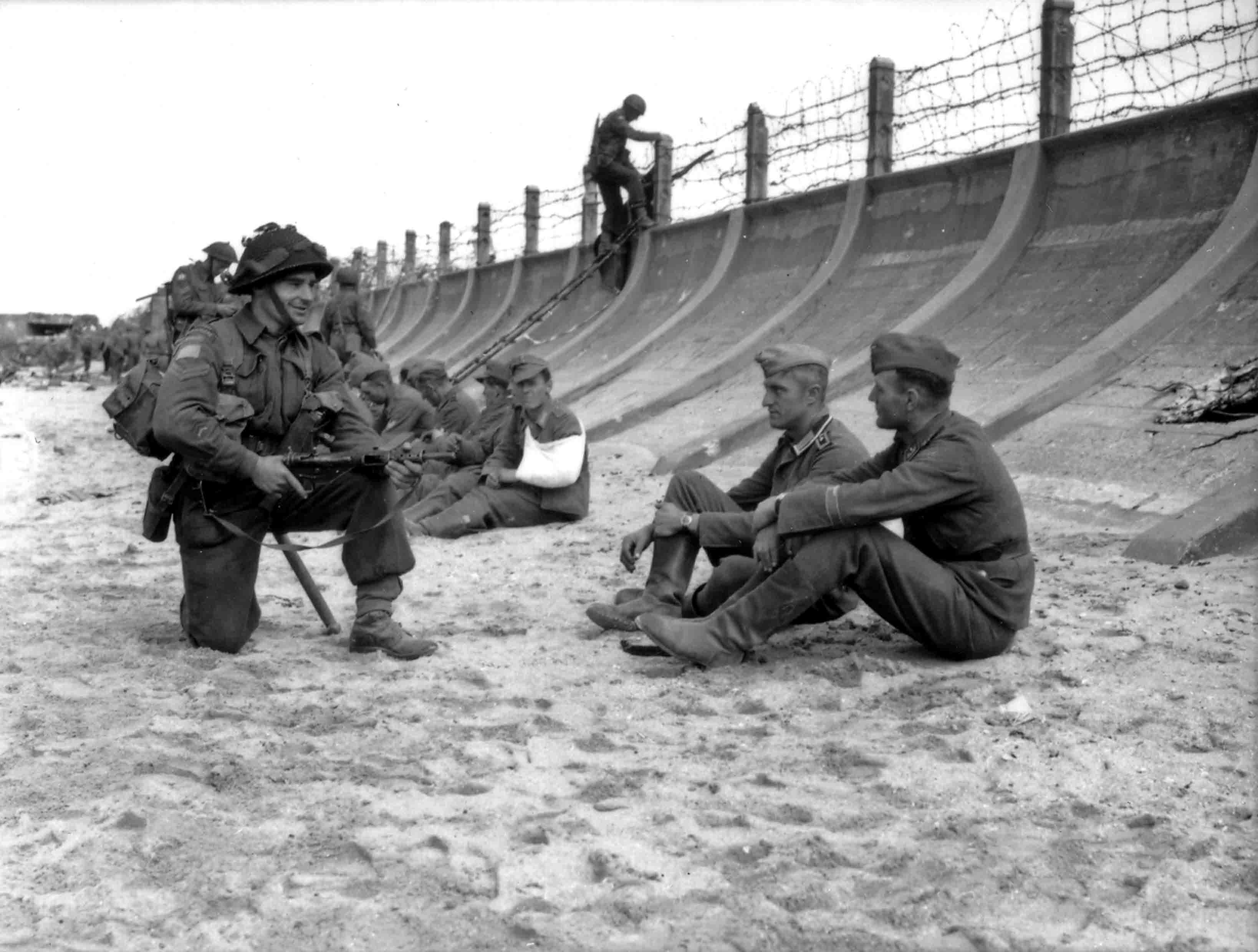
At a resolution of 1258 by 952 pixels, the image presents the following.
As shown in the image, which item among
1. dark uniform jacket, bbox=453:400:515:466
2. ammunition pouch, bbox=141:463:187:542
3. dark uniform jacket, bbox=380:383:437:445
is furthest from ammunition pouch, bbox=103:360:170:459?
dark uniform jacket, bbox=380:383:437:445

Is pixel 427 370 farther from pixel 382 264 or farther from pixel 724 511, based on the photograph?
pixel 382 264

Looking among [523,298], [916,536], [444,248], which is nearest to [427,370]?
[916,536]

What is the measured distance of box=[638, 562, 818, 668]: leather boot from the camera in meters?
4.41

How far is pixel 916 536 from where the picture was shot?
452 centimetres

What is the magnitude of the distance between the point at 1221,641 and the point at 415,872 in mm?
2811

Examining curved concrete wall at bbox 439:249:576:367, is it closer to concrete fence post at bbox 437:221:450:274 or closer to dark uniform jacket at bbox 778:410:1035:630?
concrete fence post at bbox 437:221:450:274

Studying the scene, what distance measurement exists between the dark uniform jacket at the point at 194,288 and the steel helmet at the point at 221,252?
0.39 feet

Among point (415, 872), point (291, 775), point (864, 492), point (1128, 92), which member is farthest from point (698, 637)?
point (1128, 92)

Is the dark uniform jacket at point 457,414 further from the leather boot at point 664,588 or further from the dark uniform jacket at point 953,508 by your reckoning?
the dark uniform jacket at point 953,508

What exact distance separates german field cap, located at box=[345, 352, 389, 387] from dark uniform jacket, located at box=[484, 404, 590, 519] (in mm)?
3754

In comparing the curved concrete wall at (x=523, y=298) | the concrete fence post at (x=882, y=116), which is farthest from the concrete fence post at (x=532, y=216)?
the concrete fence post at (x=882, y=116)

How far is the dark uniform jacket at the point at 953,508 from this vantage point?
4.20m

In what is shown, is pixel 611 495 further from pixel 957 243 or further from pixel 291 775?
pixel 291 775

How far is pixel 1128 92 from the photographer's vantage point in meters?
9.75
